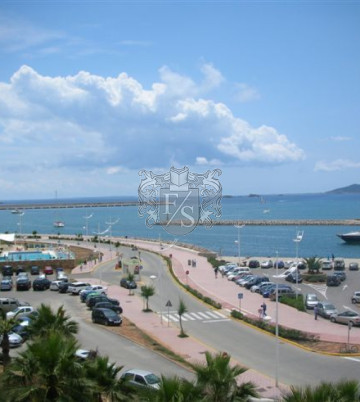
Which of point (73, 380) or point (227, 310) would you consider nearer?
point (73, 380)

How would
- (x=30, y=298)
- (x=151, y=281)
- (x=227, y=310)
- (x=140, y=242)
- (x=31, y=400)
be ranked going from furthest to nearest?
1. (x=140, y=242)
2. (x=151, y=281)
3. (x=30, y=298)
4. (x=227, y=310)
5. (x=31, y=400)

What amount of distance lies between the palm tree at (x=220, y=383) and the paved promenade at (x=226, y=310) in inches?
223

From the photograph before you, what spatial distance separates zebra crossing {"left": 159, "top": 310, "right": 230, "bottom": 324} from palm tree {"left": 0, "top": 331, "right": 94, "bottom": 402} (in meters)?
17.0

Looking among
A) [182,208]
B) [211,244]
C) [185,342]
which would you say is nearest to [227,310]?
[185,342]

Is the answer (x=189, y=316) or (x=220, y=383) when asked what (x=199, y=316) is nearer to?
(x=189, y=316)

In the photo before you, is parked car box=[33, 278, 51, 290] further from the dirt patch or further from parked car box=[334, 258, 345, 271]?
parked car box=[334, 258, 345, 271]

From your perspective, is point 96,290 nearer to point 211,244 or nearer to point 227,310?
point 227,310

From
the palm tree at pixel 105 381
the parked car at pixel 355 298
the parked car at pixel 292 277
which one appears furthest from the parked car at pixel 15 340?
the parked car at pixel 292 277

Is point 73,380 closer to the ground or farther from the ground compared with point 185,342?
farther from the ground

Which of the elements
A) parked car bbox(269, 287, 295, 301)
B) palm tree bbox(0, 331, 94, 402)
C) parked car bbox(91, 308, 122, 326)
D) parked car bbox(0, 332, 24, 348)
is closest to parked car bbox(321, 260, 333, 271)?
parked car bbox(269, 287, 295, 301)

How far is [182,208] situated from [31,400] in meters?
127

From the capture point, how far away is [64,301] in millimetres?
32031

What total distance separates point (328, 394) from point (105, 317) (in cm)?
1786

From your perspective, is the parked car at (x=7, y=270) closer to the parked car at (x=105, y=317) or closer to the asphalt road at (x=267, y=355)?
the asphalt road at (x=267, y=355)
